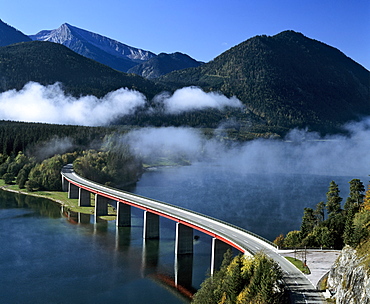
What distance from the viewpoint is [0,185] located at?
135125 mm

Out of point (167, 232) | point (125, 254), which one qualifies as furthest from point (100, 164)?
point (125, 254)

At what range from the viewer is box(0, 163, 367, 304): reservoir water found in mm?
57125

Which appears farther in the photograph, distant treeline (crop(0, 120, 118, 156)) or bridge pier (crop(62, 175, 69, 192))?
distant treeline (crop(0, 120, 118, 156))

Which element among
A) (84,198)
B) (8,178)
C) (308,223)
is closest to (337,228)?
(308,223)

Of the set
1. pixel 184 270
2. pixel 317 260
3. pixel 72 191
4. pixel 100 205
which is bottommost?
pixel 184 270

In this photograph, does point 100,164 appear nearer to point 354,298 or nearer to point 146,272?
point 146,272

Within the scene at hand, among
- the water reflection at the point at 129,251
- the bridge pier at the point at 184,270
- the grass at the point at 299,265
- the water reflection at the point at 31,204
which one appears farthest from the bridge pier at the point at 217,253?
the water reflection at the point at 31,204

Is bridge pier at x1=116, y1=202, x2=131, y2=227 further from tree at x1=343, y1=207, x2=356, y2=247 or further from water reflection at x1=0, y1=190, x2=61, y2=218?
tree at x1=343, y1=207, x2=356, y2=247

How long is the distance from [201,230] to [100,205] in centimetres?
3800

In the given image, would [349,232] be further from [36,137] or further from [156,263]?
[36,137]

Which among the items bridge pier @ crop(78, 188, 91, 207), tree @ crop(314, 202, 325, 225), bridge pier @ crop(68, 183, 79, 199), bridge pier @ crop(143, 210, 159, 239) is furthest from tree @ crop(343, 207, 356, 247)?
bridge pier @ crop(68, 183, 79, 199)

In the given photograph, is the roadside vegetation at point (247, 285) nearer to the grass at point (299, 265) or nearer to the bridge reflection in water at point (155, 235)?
the grass at point (299, 265)

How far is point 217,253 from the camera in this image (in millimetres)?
61656

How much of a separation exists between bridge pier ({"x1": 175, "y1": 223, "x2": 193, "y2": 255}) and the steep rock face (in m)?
29.6
